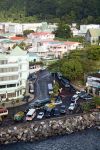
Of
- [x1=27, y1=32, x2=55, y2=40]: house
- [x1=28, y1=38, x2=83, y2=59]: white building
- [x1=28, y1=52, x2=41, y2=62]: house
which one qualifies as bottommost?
[x1=28, y1=52, x2=41, y2=62]: house

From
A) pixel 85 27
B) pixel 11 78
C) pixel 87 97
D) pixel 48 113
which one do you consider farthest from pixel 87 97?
pixel 85 27

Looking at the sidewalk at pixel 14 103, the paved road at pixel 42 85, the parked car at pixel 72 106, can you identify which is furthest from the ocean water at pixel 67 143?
the paved road at pixel 42 85

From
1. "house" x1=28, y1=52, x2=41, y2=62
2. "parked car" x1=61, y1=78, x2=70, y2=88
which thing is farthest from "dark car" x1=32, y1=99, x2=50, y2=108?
"house" x1=28, y1=52, x2=41, y2=62

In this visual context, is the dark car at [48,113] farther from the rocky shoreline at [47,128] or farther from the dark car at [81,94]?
the dark car at [81,94]

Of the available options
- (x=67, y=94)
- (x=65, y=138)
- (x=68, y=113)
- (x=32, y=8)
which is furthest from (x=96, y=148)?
(x=32, y=8)

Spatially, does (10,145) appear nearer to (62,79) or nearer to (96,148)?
(96,148)

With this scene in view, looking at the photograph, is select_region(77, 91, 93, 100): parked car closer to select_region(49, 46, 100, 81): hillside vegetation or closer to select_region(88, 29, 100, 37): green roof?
select_region(49, 46, 100, 81): hillside vegetation

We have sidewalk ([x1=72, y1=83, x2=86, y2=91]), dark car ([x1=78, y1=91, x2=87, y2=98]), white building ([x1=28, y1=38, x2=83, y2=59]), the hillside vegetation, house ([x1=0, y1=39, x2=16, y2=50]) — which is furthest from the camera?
house ([x1=0, y1=39, x2=16, y2=50])
